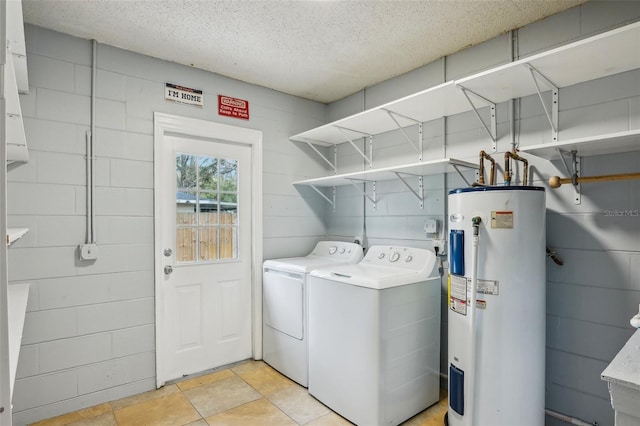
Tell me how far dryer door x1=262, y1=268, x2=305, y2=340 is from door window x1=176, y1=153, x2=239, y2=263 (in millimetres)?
422

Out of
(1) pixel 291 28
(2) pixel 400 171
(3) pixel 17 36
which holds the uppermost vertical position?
(1) pixel 291 28

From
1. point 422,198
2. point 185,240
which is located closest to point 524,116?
point 422,198

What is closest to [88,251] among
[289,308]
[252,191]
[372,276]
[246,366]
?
[252,191]

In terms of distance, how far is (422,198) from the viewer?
110 inches

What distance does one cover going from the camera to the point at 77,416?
2.26 m

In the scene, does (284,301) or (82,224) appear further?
(284,301)

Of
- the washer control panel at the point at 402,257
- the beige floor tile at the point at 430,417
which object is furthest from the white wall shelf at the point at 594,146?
the beige floor tile at the point at 430,417

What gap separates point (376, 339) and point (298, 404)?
0.84m

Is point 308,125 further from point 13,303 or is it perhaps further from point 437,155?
point 13,303

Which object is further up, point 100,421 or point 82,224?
point 82,224

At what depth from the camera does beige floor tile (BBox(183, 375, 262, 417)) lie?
7.87 feet

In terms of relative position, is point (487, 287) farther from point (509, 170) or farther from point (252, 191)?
point (252, 191)

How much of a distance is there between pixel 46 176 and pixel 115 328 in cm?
111

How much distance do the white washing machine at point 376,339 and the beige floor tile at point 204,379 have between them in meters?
0.79
